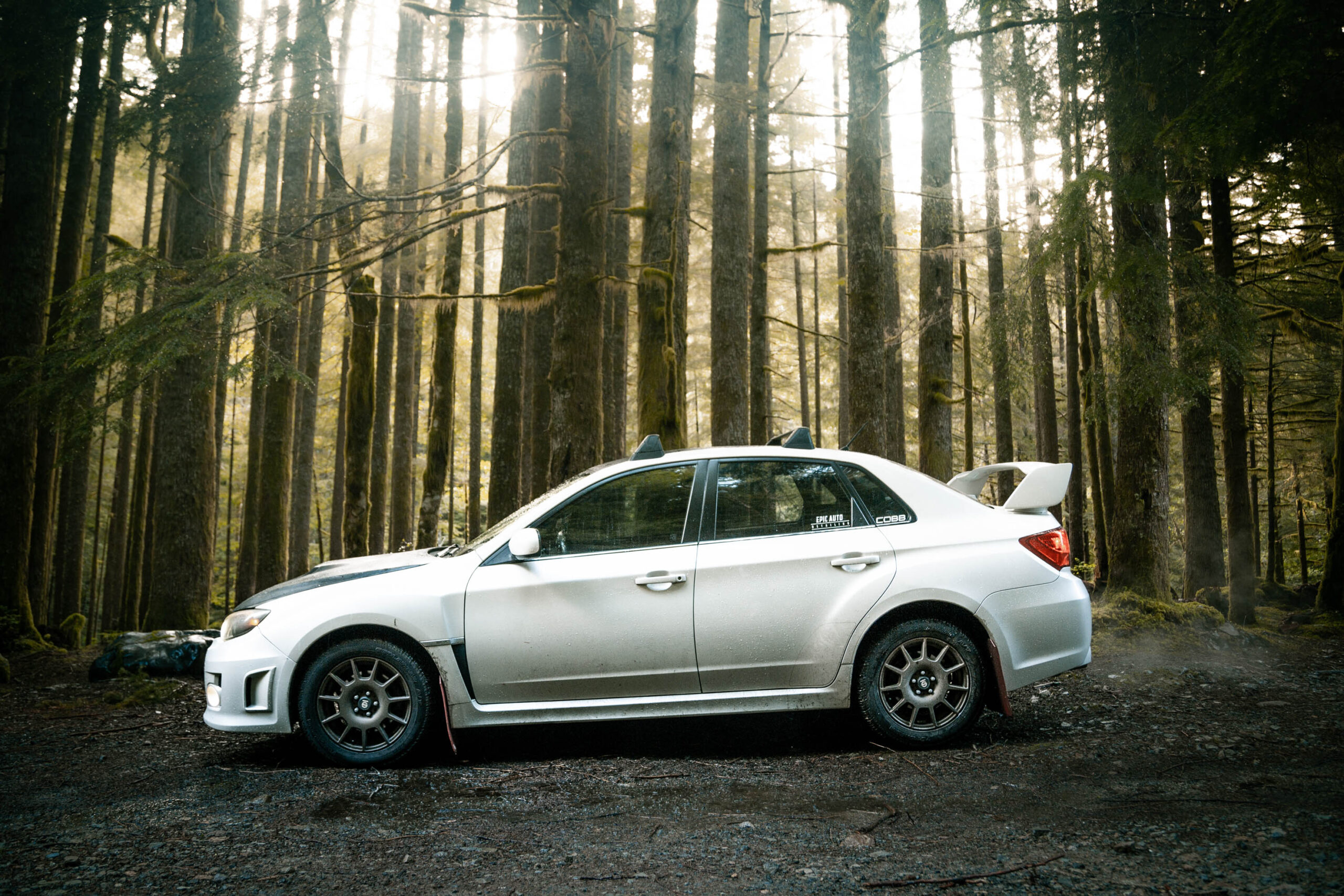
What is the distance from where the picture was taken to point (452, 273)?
15445mm

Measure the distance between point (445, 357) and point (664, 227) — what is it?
6.27 m

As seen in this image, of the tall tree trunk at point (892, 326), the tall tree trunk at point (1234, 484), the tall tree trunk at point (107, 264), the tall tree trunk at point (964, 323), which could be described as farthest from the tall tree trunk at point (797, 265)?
the tall tree trunk at point (107, 264)

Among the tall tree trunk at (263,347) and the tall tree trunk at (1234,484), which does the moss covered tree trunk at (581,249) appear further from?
the tall tree trunk at (1234,484)

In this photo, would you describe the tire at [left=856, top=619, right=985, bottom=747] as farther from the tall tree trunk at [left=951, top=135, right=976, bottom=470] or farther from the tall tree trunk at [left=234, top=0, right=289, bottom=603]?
the tall tree trunk at [left=951, top=135, right=976, bottom=470]

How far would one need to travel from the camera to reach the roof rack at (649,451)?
5.43 m

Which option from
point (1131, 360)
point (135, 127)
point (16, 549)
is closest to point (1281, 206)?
point (1131, 360)

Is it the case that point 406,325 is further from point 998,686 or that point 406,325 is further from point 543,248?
point 998,686

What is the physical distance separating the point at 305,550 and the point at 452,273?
6.82 m

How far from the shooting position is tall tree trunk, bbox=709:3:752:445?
38.9 feet

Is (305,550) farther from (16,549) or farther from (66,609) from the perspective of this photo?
(16,549)

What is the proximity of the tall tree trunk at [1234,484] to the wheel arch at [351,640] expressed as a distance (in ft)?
32.7

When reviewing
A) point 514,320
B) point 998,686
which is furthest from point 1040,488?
point 514,320

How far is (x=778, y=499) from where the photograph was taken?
5.22 meters

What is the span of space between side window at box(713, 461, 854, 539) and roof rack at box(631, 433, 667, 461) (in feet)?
1.40
